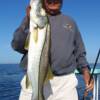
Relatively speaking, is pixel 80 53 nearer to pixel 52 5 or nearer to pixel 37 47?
pixel 52 5

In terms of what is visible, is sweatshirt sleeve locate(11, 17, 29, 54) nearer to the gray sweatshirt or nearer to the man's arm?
the gray sweatshirt

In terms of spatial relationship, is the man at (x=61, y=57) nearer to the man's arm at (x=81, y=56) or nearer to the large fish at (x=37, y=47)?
the man's arm at (x=81, y=56)

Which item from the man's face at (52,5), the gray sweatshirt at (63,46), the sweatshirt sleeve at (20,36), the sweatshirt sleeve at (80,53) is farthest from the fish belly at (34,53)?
the sweatshirt sleeve at (80,53)

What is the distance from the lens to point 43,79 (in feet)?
16.8

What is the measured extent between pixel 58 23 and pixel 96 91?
7.28ft

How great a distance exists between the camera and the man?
5.66 metres

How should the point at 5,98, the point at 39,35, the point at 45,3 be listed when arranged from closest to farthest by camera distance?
the point at 39,35
the point at 45,3
the point at 5,98

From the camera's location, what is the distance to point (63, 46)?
5699 mm

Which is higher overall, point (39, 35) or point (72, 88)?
point (39, 35)

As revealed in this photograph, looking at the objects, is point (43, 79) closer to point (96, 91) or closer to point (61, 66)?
point (61, 66)

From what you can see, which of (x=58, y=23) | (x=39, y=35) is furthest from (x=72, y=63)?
(x=39, y=35)

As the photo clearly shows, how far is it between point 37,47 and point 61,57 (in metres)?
0.80

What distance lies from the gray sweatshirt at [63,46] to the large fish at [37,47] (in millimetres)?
479

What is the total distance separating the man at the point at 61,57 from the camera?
566 cm
